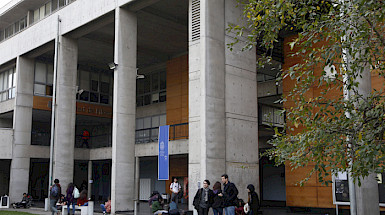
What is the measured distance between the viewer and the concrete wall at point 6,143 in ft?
95.9

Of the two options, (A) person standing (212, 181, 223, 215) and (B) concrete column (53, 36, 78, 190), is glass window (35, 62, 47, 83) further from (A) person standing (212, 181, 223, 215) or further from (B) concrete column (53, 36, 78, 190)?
(A) person standing (212, 181, 223, 215)

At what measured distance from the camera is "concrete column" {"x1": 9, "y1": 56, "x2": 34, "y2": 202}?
29.1 m

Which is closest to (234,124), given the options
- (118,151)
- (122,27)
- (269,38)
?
(118,151)

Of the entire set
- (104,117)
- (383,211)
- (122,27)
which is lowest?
(383,211)

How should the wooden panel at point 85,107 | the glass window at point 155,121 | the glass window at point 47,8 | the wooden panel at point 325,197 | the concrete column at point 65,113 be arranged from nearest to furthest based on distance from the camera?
the wooden panel at point 325,197
the concrete column at point 65,113
the glass window at point 47,8
the wooden panel at point 85,107
the glass window at point 155,121

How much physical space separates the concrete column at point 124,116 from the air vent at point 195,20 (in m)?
4.77

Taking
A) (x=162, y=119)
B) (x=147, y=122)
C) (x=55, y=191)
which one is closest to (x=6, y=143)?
(x=147, y=122)

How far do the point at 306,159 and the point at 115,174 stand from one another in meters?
15.3

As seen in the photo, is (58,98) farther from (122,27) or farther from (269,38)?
(269,38)

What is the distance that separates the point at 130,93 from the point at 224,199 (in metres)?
10.4

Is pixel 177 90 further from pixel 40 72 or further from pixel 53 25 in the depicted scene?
pixel 40 72

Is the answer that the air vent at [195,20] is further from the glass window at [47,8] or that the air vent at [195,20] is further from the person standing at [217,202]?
the glass window at [47,8]

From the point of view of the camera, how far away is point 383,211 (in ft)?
52.1

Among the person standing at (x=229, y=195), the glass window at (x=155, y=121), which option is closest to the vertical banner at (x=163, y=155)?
the person standing at (x=229, y=195)
